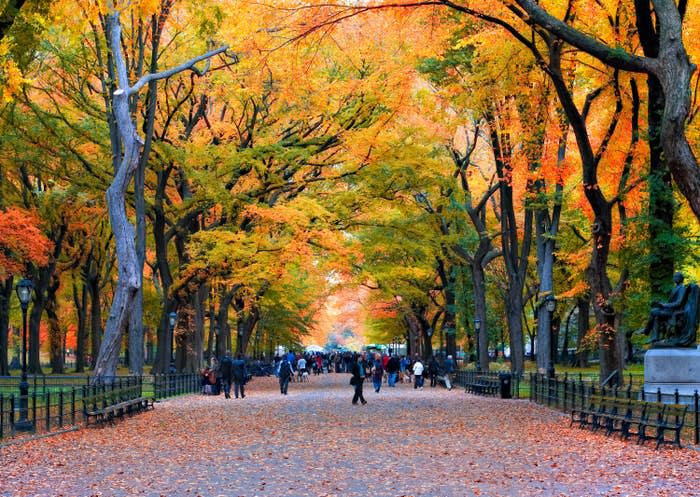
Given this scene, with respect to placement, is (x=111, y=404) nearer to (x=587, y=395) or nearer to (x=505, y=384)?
(x=587, y=395)

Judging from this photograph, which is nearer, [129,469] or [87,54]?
[129,469]

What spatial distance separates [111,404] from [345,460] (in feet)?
34.5

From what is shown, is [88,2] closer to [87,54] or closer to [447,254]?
[87,54]

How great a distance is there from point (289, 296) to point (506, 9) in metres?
37.2

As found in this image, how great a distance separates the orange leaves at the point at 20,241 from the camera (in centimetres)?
3903

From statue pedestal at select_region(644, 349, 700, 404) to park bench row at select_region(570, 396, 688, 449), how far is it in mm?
774

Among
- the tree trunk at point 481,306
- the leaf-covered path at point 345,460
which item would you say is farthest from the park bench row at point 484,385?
the leaf-covered path at point 345,460

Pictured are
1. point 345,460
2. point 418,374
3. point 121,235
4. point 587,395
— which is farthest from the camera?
point 418,374

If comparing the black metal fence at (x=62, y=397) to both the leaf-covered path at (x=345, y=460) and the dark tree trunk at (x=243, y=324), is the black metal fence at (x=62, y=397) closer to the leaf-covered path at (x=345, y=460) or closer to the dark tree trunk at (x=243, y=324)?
the leaf-covered path at (x=345, y=460)

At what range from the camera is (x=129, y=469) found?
551 inches

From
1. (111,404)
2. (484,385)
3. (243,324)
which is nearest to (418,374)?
(484,385)

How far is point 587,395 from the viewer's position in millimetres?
21922

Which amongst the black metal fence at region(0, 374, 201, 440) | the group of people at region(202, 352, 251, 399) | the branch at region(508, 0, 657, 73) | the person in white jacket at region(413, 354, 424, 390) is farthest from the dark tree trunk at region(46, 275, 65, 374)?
the branch at region(508, 0, 657, 73)

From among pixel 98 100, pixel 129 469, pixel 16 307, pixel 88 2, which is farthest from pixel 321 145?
pixel 16 307
